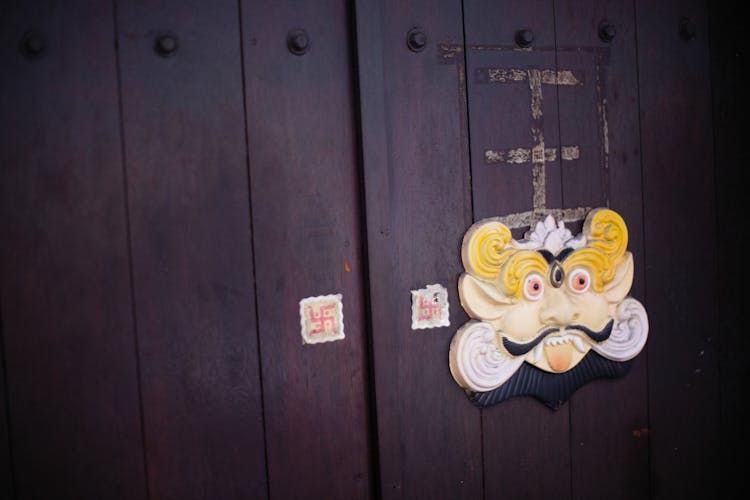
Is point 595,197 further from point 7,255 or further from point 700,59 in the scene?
point 7,255

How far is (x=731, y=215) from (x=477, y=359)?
2.48 ft

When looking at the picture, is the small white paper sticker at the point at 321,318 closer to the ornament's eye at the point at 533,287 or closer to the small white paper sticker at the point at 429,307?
the small white paper sticker at the point at 429,307

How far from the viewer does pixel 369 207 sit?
3.97 ft

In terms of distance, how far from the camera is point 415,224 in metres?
1.26

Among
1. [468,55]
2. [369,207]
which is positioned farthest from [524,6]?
[369,207]

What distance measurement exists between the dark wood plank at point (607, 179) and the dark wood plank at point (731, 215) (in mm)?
227

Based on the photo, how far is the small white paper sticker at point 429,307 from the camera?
1.27m

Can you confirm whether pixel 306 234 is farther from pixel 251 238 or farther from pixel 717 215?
pixel 717 215

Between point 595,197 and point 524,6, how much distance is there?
0.44m

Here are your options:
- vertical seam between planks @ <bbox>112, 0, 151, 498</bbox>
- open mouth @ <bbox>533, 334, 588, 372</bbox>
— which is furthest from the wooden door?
open mouth @ <bbox>533, 334, 588, 372</bbox>

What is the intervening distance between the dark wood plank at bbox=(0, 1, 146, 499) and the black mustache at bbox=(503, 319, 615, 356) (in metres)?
0.73

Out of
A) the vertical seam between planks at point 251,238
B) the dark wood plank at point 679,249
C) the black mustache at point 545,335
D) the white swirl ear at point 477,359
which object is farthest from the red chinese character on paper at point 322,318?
the dark wood plank at point 679,249

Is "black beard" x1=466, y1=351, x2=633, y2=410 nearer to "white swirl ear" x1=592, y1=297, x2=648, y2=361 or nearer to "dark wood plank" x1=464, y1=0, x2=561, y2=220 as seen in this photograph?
"white swirl ear" x1=592, y1=297, x2=648, y2=361

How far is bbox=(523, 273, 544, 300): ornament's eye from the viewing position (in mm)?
1294
